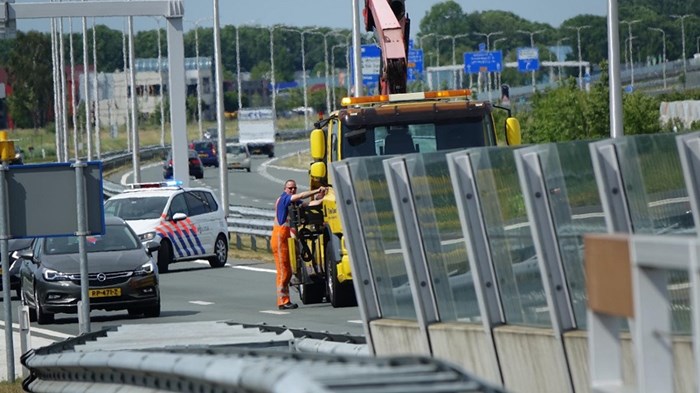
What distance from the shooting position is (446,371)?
6195 mm

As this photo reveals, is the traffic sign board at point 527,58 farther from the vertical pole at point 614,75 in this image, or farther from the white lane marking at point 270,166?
the vertical pole at point 614,75

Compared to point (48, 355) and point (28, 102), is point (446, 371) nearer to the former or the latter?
point (48, 355)

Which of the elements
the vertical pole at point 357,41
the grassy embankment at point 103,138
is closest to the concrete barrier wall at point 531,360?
the vertical pole at point 357,41

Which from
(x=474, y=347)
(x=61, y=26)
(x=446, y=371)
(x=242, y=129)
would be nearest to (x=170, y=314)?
(x=474, y=347)

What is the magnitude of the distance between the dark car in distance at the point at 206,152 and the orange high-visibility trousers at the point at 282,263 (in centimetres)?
7924

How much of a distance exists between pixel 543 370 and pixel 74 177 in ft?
26.1

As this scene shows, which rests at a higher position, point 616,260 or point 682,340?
point 616,260

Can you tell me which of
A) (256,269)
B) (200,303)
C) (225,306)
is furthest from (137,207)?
(225,306)

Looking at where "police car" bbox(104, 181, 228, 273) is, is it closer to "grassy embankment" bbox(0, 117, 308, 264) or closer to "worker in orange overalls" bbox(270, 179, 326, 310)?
"worker in orange overalls" bbox(270, 179, 326, 310)

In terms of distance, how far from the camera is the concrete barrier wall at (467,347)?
34.0 feet

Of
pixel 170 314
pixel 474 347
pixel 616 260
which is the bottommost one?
pixel 170 314

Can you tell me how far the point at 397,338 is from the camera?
11375 millimetres

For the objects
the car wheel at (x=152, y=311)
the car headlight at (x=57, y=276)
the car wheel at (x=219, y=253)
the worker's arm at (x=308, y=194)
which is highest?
the worker's arm at (x=308, y=194)

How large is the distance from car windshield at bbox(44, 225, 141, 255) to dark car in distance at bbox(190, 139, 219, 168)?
77.8 meters
